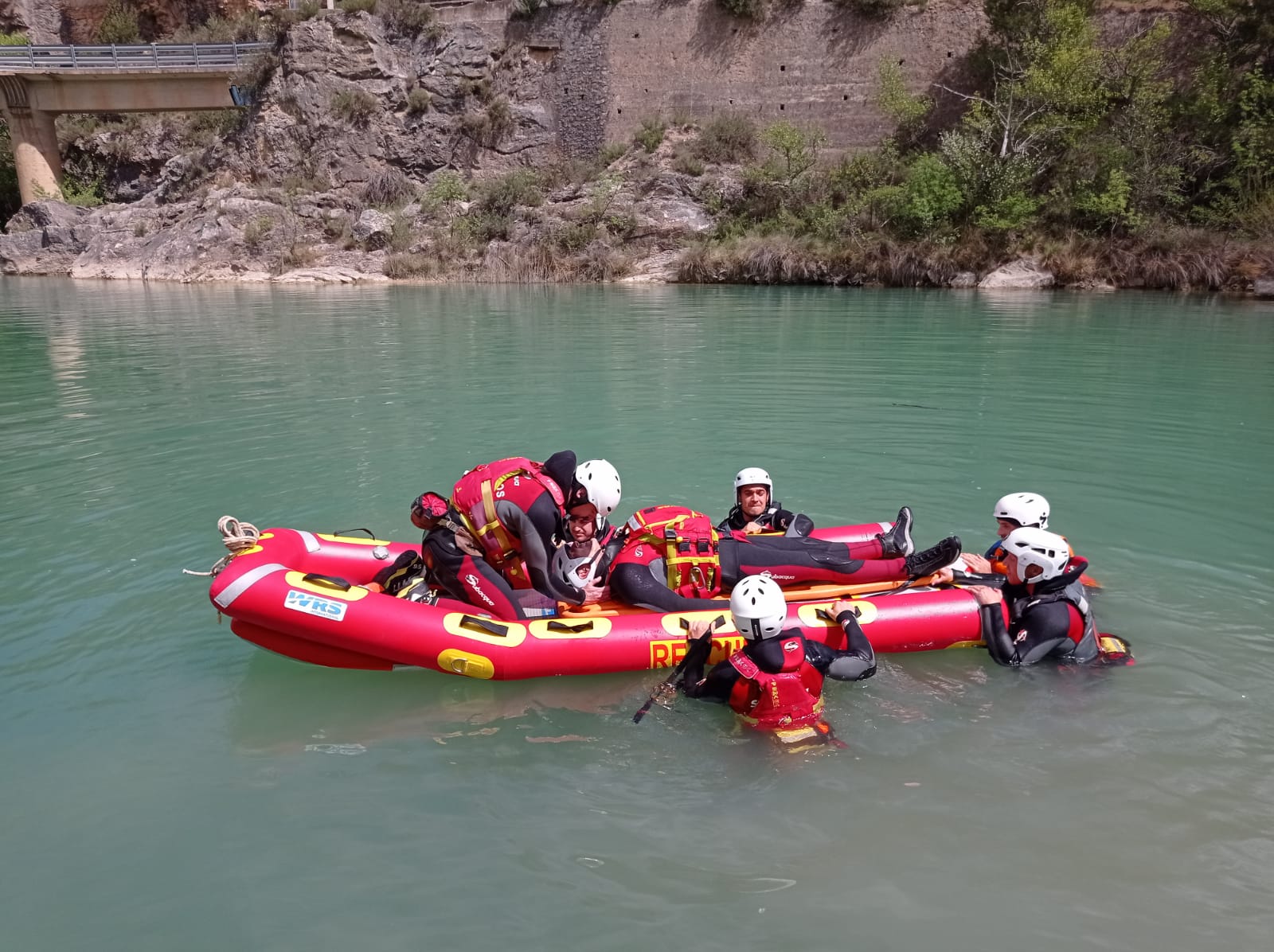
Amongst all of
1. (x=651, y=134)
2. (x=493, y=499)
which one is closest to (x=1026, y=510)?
(x=493, y=499)

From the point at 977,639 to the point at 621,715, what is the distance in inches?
75.4

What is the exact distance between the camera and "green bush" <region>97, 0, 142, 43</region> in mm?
39562

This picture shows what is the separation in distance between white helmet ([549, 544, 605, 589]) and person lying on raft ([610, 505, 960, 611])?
17 centimetres

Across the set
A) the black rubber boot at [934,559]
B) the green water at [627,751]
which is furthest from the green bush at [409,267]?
the black rubber boot at [934,559]

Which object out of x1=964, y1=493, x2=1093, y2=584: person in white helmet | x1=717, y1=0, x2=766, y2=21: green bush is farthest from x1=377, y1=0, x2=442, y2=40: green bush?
x1=964, y1=493, x2=1093, y2=584: person in white helmet

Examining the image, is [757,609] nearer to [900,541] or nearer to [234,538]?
[900,541]

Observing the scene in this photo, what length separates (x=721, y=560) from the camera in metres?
4.91

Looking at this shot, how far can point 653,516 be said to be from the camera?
194 inches

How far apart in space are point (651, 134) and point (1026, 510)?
3146cm

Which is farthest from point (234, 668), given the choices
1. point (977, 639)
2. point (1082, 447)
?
point (1082, 447)

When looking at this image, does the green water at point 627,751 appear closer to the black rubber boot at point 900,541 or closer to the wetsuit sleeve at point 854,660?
the wetsuit sleeve at point 854,660

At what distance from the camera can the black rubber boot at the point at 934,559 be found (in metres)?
5.04

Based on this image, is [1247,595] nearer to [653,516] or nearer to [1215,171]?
[653,516]

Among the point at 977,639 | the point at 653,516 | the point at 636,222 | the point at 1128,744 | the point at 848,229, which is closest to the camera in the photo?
the point at 1128,744
